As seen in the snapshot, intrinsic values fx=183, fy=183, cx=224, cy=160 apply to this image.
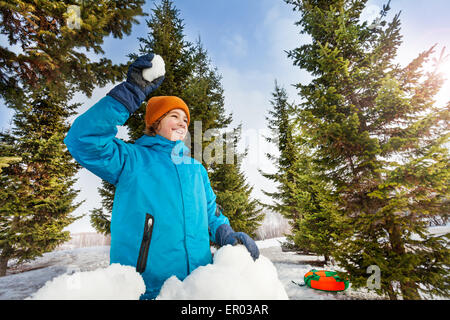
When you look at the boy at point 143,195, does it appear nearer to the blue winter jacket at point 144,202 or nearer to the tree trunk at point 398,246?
the blue winter jacket at point 144,202

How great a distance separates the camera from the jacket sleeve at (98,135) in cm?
117

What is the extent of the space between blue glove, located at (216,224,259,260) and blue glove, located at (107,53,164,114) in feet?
4.10

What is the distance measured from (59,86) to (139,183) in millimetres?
4069

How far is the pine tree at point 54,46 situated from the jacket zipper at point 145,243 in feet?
13.4

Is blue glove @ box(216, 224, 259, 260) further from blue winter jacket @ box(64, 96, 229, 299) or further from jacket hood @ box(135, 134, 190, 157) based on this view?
jacket hood @ box(135, 134, 190, 157)

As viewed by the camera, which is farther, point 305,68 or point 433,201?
point 305,68

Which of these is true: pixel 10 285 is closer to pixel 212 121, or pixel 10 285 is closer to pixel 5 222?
pixel 5 222

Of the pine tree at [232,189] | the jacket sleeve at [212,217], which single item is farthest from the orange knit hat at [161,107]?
the pine tree at [232,189]

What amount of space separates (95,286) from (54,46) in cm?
468

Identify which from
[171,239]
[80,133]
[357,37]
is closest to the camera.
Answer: [80,133]

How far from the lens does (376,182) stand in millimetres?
4180

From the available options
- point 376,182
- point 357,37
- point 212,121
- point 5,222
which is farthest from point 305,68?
point 5,222

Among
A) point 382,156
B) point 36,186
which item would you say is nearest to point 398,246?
point 382,156

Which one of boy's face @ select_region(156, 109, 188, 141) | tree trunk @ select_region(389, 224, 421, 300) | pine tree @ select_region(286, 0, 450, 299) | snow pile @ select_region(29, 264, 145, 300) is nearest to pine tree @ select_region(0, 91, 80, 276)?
boy's face @ select_region(156, 109, 188, 141)
